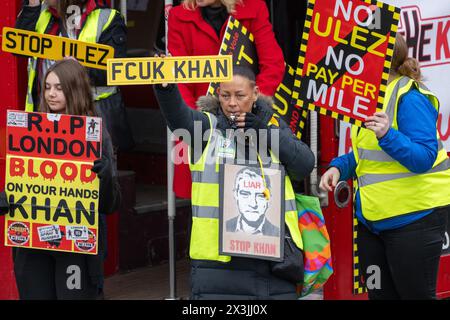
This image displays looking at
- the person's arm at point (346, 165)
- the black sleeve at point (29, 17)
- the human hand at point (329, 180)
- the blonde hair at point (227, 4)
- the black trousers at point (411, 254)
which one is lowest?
the black trousers at point (411, 254)

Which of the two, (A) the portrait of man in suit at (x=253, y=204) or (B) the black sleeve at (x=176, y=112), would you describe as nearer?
(B) the black sleeve at (x=176, y=112)

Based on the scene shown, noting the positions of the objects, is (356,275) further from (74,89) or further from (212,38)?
(74,89)

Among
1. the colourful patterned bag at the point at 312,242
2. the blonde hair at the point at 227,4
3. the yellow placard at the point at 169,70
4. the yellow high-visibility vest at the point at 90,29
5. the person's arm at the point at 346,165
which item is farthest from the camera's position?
the yellow high-visibility vest at the point at 90,29

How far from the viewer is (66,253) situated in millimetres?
A: 5676

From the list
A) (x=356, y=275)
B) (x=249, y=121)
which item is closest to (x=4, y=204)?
(x=249, y=121)

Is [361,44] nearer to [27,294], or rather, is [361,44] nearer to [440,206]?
[440,206]

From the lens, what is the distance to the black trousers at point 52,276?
5.62 meters

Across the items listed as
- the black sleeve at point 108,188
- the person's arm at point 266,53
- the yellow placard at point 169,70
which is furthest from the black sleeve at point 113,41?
the yellow placard at point 169,70

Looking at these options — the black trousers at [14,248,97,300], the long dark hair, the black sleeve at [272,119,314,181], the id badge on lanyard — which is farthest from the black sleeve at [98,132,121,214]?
the black sleeve at [272,119,314,181]

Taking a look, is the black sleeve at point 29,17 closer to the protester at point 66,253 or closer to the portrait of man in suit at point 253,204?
the protester at point 66,253

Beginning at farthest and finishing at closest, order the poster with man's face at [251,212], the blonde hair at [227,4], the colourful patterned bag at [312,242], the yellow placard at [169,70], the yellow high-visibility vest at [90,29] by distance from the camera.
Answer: the yellow high-visibility vest at [90,29] → the blonde hair at [227,4] → the colourful patterned bag at [312,242] → the poster with man's face at [251,212] → the yellow placard at [169,70]

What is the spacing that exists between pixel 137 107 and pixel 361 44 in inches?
152

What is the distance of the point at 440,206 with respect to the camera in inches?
223

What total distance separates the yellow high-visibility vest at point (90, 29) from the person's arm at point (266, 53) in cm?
87
